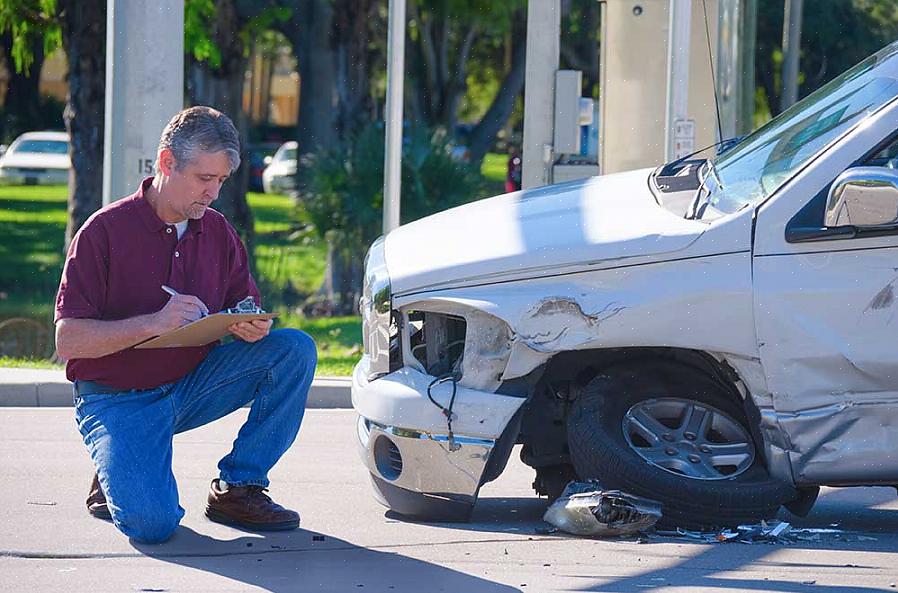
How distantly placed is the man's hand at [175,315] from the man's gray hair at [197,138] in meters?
0.49

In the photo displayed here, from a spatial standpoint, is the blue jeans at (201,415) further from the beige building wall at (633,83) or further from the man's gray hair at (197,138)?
the beige building wall at (633,83)

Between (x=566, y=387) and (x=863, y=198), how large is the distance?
129 cm

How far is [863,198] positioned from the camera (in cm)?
504

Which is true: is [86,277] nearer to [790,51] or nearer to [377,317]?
[377,317]

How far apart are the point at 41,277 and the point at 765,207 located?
17.8 meters

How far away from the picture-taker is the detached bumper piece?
17.5 feet

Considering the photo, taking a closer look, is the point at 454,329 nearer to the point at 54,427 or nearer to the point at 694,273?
the point at 694,273

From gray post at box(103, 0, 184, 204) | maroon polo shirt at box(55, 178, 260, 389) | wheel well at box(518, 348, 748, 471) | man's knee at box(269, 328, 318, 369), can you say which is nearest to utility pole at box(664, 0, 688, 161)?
gray post at box(103, 0, 184, 204)

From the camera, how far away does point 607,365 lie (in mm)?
5492

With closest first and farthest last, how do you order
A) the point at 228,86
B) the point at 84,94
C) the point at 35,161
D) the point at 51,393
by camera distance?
the point at 51,393, the point at 84,94, the point at 228,86, the point at 35,161

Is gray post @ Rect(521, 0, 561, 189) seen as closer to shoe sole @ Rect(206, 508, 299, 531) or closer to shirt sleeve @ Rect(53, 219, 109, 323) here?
shoe sole @ Rect(206, 508, 299, 531)

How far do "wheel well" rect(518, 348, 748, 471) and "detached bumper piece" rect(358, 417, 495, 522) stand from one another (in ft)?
1.00

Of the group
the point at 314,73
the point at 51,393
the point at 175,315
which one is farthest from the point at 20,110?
the point at 175,315

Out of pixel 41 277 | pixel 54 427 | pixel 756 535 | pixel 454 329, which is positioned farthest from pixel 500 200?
pixel 41 277
